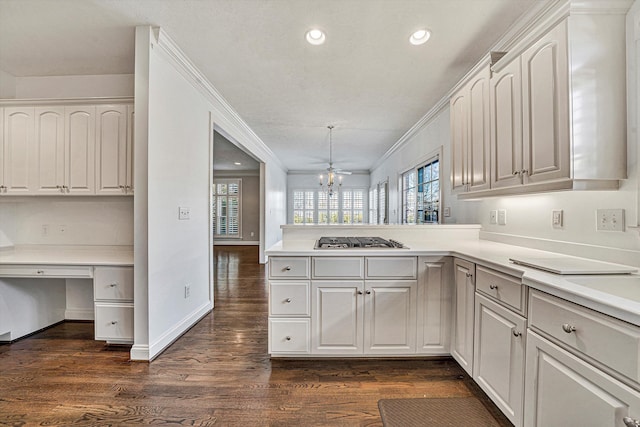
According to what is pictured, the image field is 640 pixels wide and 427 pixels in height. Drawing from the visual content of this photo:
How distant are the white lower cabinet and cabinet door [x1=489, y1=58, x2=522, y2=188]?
2.97 m

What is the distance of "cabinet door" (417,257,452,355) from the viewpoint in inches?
84.0

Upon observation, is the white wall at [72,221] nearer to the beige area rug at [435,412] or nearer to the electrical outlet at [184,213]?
the electrical outlet at [184,213]

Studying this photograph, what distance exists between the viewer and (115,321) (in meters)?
2.39

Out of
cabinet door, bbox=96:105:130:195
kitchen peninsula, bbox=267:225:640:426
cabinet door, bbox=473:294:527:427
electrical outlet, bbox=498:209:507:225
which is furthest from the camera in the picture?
cabinet door, bbox=96:105:130:195

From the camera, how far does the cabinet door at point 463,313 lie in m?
1.85

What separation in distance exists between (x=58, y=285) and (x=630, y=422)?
14.0ft

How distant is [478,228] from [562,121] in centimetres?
151

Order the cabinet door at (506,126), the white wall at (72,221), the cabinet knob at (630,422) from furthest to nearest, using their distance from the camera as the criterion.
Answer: the white wall at (72,221), the cabinet door at (506,126), the cabinet knob at (630,422)

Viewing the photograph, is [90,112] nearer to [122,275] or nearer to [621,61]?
[122,275]

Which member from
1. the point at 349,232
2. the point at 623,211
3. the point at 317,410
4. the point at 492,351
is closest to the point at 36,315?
the point at 317,410

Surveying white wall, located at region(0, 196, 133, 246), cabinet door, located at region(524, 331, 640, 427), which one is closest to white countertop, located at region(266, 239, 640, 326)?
cabinet door, located at region(524, 331, 640, 427)

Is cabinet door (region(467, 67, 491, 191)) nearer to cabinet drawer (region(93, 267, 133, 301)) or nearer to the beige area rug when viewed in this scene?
the beige area rug

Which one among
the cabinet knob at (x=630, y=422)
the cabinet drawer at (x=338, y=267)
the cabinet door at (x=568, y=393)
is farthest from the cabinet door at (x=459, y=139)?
the cabinet knob at (x=630, y=422)

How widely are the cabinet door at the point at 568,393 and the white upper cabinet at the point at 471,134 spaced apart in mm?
1215
